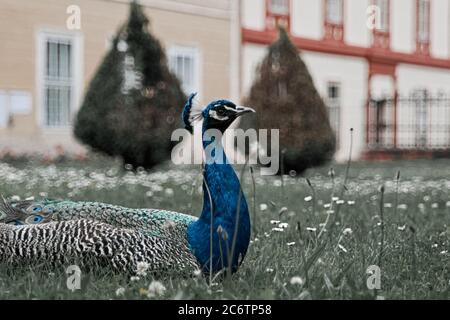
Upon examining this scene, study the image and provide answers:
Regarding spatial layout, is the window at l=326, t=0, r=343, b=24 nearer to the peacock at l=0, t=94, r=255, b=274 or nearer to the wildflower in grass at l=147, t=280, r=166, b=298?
the peacock at l=0, t=94, r=255, b=274

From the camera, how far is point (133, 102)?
32.4ft

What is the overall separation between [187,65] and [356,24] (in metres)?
6.36

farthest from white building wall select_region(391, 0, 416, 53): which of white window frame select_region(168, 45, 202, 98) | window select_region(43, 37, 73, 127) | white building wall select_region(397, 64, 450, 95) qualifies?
window select_region(43, 37, 73, 127)

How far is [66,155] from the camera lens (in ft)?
42.2

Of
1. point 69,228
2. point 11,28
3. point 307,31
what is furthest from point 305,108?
point 307,31

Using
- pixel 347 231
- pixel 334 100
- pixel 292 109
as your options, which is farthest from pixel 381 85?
pixel 347 231

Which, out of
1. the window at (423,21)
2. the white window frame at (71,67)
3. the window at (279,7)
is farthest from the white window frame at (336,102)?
the white window frame at (71,67)

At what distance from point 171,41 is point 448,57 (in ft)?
36.6

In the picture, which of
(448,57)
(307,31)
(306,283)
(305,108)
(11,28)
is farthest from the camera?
(448,57)

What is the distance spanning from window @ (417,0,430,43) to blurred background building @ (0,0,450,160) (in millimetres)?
41

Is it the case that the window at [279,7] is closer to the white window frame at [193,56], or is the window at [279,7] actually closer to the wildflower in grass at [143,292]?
the white window frame at [193,56]

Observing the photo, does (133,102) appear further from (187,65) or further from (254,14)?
(254,14)
